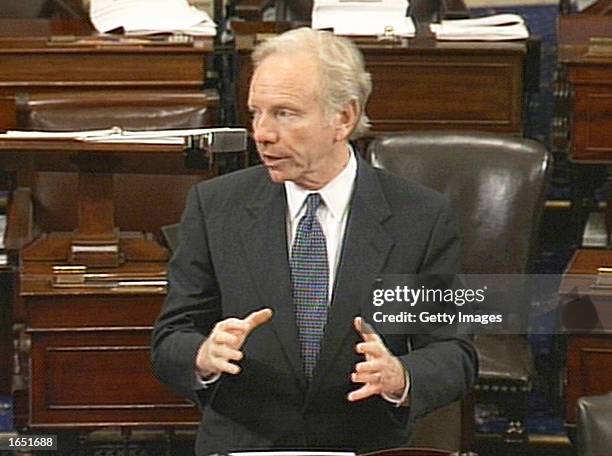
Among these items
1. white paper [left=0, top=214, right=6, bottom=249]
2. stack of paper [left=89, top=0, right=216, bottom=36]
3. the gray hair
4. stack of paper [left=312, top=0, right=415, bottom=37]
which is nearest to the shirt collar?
the gray hair

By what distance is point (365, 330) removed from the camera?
7.86ft

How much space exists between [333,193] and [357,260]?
128 mm

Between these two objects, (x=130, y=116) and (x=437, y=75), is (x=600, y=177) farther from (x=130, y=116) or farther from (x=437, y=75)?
(x=130, y=116)

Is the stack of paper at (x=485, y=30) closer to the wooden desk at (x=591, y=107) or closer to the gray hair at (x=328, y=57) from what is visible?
the wooden desk at (x=591, y=107)

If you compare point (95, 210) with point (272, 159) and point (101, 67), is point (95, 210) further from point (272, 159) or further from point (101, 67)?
point (101, 67)

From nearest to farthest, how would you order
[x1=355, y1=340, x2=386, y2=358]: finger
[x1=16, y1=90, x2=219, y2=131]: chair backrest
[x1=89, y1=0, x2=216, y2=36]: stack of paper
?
1. [x1=355, y1=340, x2=386, y2=358]: finger
2. [x1=16, y1=90, x2=219, y2=131]: chair backrest
3. [x1=89, y1=0, x2=216, y2=36]: stack of paper

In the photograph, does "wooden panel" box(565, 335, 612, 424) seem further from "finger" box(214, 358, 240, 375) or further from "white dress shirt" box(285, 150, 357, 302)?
"finger" box(214, 358, 240, 375)

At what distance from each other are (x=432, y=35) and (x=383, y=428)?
2.40 meters

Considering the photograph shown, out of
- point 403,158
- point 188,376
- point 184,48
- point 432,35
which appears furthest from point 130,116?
point 188,376

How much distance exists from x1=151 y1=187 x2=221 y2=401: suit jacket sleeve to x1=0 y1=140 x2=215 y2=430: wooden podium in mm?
625

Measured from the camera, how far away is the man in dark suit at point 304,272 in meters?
2.55

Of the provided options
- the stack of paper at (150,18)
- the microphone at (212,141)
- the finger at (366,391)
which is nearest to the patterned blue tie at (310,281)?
the finger at (366,391)

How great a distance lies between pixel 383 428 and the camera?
8.47ft

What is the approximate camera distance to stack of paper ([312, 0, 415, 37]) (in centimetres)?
473
